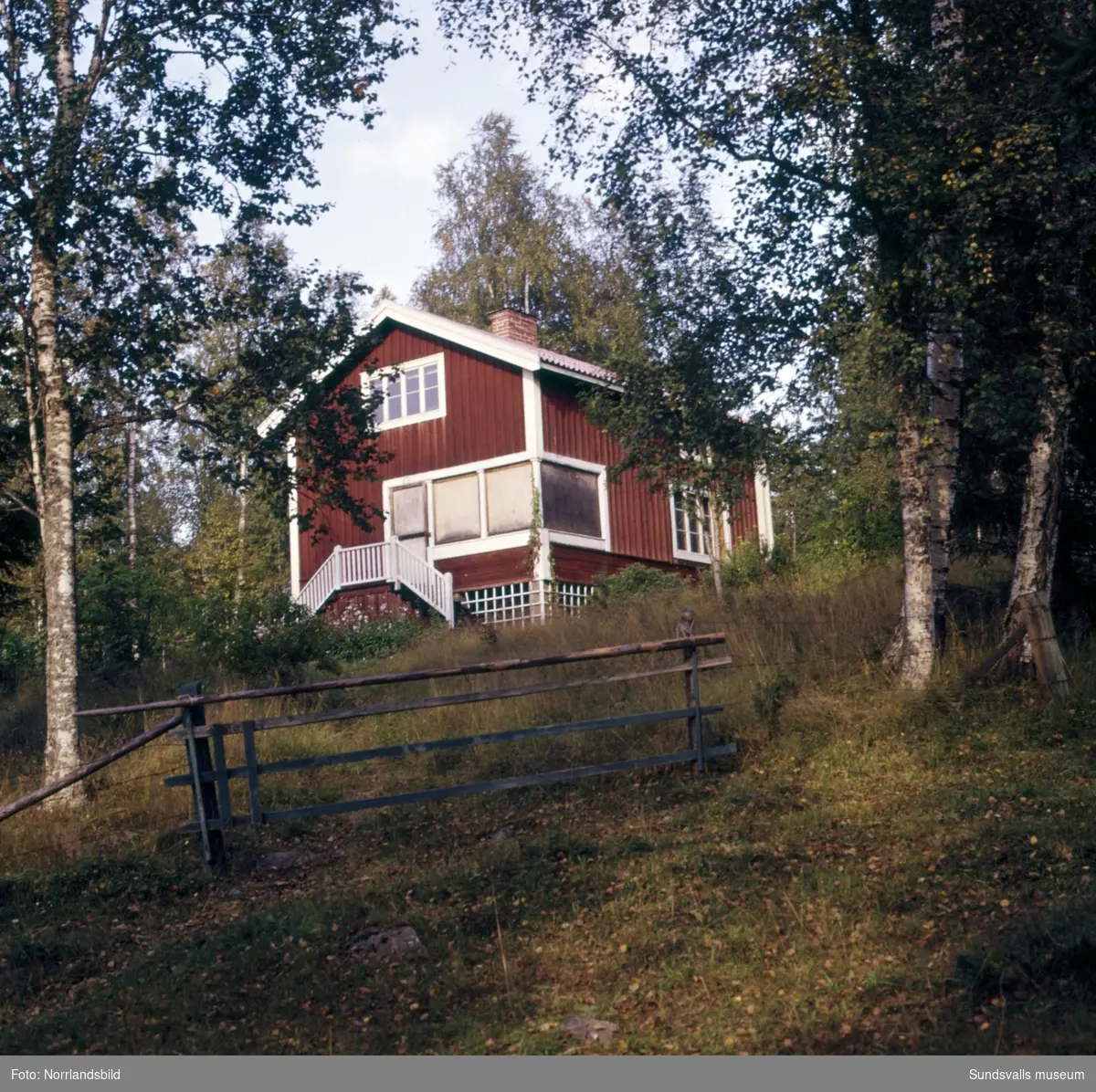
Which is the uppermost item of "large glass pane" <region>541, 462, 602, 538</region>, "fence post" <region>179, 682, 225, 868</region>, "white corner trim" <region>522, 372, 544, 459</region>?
"white corner trim" <region>522, 372, 544, 459</region>

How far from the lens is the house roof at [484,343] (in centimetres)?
2559

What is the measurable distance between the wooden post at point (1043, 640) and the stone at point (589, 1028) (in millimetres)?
6481

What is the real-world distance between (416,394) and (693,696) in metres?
18.4

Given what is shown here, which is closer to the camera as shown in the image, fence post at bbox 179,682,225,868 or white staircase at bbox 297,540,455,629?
fence post at bbox 179,682,225,868

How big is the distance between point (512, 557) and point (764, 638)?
41.2ft

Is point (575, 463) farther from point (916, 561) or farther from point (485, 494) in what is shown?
point (916, 561)

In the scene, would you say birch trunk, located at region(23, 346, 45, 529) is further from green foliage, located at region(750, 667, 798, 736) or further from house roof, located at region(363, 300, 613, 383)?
house roof, located at region(363, 300, 613, 383)

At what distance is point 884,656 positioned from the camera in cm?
1236

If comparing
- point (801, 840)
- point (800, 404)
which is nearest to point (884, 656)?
point (800, 404)

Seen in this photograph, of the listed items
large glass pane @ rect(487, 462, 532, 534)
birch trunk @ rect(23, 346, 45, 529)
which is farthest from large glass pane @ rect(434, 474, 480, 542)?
birch trunk @ rect(23, 346, 45, 529)

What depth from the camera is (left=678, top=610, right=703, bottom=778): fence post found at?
10.6 meters

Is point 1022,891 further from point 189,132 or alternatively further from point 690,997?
point 189,132

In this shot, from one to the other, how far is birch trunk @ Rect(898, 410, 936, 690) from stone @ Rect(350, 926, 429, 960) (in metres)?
6.08

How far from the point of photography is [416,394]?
28.0 metres
